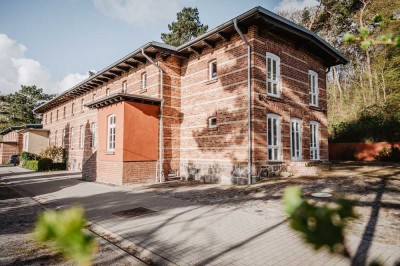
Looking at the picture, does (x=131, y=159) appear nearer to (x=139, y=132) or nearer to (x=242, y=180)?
(x=139, y=132)

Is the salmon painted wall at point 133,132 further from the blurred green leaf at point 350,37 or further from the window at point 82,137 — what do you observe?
the blurred green leaf at point 350,37

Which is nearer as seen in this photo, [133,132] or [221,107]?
[221,107]

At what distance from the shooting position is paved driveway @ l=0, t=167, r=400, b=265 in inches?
166

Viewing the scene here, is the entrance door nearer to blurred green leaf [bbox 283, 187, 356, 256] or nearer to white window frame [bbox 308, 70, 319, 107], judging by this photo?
white window frame [bbox 308, 70, 319, 107]

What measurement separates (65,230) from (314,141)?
16.5 metres

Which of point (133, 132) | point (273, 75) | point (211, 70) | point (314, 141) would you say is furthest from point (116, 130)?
point (314, 141)

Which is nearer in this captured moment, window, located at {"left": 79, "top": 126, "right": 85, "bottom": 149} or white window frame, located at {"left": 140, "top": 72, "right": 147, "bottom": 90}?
white window frame, located at {"left": 140, "top": 72, "right": 147, "bottom": 90}

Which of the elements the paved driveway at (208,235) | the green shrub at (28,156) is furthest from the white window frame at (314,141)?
the green shrub at (28,156)

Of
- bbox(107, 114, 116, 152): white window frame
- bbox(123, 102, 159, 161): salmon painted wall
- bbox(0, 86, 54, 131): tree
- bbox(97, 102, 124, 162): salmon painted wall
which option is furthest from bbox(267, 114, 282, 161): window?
bbox(0, 86, 54, 131): tree

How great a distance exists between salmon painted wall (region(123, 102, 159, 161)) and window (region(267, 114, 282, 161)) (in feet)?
19.4

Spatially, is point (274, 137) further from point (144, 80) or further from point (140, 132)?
point (144, 80)

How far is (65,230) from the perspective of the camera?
0.49 meters

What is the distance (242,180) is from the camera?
11.5 meters

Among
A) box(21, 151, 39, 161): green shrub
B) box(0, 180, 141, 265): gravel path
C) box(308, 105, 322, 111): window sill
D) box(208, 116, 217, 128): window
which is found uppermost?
box(308, 105, 322, 111): window sill
